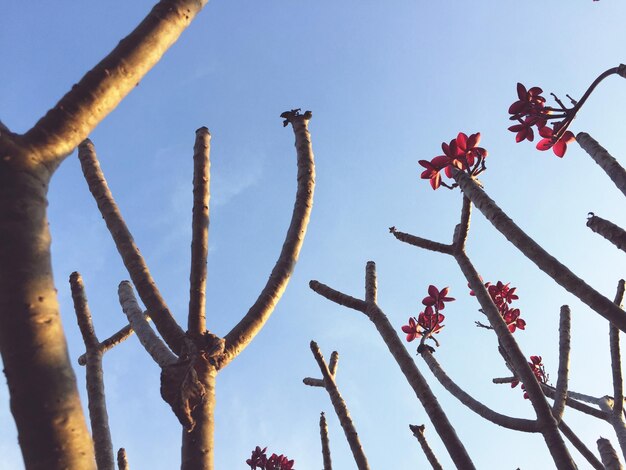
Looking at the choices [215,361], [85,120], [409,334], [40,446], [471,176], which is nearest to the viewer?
[40,446]

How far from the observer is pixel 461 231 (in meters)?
3.97

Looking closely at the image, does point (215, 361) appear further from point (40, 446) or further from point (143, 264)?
point (40, 446)

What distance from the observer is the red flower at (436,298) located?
207 inches

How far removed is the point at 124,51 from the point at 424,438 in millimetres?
3652

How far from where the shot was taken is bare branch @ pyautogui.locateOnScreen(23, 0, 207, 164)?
1.54 m

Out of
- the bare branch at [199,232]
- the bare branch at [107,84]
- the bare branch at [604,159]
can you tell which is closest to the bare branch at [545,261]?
the bare branch at [604,159]

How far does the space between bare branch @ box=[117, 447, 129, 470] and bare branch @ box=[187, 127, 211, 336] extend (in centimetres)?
270

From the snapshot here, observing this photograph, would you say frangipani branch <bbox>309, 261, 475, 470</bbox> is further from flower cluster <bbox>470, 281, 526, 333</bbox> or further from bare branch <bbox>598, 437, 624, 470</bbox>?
flower cluster <bbox>470, 281, 526, 333</bbox>

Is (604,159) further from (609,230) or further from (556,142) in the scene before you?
(609,230)

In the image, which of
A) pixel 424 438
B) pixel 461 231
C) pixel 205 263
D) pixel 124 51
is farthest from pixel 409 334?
pixel 124 51

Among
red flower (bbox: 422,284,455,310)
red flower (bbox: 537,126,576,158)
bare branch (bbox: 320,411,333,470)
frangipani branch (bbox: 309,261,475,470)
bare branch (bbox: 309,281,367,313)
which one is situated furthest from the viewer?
red flower (bbox: 422,284,455,310)

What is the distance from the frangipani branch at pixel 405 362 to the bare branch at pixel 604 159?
1671 mm

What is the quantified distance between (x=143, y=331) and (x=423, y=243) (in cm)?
216

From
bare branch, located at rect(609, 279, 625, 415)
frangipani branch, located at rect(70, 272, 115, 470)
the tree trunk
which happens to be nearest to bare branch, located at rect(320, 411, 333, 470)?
frangipani branch, located at rect(70, 272, 115, 470)
